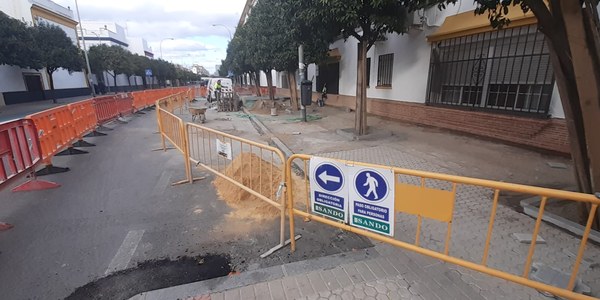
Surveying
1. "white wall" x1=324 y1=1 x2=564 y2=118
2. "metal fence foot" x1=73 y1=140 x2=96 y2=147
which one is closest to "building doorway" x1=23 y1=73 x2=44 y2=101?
"metal fence foot" x1=73 y1=140 x2=96 y2=147

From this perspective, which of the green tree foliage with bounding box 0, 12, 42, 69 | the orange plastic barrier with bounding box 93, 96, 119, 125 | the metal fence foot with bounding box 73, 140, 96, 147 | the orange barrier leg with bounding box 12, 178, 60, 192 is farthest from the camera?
the green tree foliage with bounding box 0, 12, 42, 69

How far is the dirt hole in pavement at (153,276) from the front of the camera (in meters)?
2.68

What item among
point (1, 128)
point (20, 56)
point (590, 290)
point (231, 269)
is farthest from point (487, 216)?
point (20, 56)

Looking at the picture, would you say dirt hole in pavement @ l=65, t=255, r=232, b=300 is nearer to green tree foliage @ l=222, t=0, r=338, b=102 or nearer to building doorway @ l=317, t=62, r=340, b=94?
green tree foliage @ l=222, t=0, r=338, b=102

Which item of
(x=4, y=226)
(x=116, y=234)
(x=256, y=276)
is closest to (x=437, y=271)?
(x=256, y=276)

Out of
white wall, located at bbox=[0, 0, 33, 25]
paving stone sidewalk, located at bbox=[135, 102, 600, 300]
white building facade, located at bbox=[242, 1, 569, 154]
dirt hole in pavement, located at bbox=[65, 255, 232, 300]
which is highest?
white wall, located at bbox=[0, 0, 33, 25]

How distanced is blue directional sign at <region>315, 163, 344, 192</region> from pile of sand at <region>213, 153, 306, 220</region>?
1299 millimetres

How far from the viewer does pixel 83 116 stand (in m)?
8.54

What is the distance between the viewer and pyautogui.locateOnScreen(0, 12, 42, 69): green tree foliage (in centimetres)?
2002

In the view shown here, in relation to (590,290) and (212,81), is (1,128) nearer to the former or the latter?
(590,290)

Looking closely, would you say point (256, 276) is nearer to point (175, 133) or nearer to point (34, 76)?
point (175, 133)

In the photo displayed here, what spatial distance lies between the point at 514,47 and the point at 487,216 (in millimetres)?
5763

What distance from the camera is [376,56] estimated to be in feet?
43.5

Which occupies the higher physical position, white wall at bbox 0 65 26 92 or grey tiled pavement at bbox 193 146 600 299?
white wall at bbox 0 65 26 92
